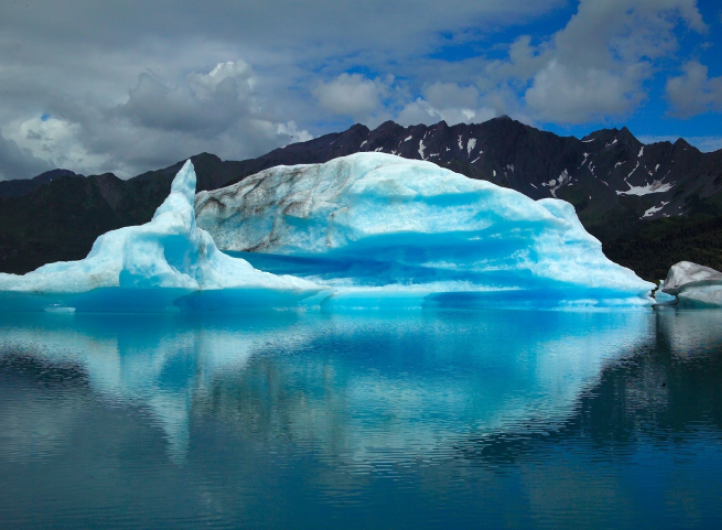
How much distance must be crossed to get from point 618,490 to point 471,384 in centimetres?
547

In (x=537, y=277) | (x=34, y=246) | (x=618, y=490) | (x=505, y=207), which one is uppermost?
(x=34, y=246)

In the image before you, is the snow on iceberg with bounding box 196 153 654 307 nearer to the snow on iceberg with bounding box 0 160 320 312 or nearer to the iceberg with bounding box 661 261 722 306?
the snow on iceberg with bounding box 0 160 320 312

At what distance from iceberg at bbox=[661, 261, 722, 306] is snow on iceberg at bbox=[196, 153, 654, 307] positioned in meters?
5.93

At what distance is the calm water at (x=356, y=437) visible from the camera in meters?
6.02

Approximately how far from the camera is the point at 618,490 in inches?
258

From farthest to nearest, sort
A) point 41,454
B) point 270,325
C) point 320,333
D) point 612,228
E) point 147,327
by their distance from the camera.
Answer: point 612,228 → point 270,325 → point 147,327 → point 320,333 → point 41,454

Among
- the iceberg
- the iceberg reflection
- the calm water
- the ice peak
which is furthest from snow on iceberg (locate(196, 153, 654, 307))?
the calm water

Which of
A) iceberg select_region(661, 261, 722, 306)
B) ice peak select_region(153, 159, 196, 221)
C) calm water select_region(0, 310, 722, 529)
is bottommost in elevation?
calm water select_region(0, 310, 722, 529)

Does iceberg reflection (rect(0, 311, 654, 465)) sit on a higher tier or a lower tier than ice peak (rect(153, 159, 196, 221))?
lower

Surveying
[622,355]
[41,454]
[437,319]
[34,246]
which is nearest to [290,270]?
[437,319]

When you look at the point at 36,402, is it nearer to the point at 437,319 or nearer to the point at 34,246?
the point at 437,319

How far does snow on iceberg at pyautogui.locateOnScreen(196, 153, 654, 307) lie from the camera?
30.5 metres

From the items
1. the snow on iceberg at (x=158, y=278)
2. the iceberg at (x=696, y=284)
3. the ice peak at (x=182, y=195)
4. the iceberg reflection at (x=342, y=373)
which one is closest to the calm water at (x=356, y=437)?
the iceberg reflection at (x=342, y=373)

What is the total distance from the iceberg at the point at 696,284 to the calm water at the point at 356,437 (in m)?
26.3
